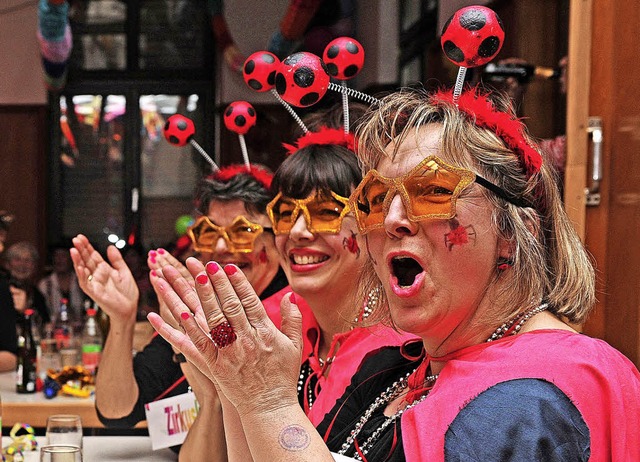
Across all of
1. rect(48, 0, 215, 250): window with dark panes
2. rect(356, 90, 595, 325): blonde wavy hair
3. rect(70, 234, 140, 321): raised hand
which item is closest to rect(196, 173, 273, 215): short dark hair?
rect(70, 234, 140, 321): raised hand

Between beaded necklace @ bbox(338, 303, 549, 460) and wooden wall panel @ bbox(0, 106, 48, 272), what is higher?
beaded necklace @ bbox(338, 303, 549, 460)

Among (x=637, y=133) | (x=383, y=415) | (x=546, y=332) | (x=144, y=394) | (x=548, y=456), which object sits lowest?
(x=144, y=394)

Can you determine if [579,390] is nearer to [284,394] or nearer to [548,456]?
[548,456]

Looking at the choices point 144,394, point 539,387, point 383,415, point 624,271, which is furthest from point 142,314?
point 539,387

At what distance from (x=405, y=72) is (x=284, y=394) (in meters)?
6.04

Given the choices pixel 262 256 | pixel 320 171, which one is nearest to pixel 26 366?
pixel 262 256

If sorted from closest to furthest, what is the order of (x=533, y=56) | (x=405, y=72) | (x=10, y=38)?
(x=533, y=56)
(x=405, y=72)
(x=10, y=38)

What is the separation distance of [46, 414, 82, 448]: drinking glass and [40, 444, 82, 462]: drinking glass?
0.44 ft

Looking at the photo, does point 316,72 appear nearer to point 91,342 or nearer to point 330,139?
point 330,139

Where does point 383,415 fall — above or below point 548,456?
below

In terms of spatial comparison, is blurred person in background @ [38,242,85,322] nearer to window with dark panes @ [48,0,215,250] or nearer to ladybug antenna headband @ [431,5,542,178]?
window with dark panes @ [48,0,215,250]

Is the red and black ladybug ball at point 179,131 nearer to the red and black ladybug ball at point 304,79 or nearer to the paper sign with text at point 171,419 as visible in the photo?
the paper sign with text at point 171,419

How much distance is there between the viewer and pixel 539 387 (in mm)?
1226

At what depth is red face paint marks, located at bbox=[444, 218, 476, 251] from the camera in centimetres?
139
